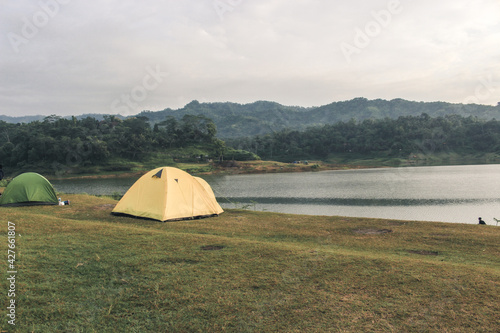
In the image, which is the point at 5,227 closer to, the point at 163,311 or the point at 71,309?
the point at 71,309

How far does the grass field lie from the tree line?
126025mm

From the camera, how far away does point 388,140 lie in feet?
431

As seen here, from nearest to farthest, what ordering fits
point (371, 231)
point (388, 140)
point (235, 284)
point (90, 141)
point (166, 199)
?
point (235, 284), point (371, 231), point (166, 199), point (90, 141), point (388, 140)

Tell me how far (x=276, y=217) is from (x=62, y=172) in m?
87.5

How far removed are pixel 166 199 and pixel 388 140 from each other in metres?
133

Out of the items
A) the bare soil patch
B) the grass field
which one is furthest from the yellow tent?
the bare soil patch

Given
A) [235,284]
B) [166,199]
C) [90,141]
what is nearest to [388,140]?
[90,141]

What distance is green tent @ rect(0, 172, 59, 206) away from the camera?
679 inches

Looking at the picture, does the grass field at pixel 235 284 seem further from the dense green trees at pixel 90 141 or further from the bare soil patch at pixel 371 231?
the dense green trees at pixel 90 141

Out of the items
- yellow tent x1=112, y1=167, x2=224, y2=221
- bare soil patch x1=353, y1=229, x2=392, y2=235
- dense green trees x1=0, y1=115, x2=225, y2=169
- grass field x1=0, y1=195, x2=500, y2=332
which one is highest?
dense green trees x1=0, y1=115, x2=225, y2=169

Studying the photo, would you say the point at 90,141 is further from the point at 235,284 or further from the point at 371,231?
the point at 235,284

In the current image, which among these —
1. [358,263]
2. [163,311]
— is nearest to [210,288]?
→ [163,311]

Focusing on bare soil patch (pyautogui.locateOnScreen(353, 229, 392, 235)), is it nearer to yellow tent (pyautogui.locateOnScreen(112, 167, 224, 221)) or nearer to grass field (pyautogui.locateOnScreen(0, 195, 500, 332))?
grass field (pyautogui.locateOnScreen(0, 195, 500, 332))

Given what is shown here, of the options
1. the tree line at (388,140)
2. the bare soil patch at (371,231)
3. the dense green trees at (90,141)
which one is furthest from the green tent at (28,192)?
the tree line at (388,140)
